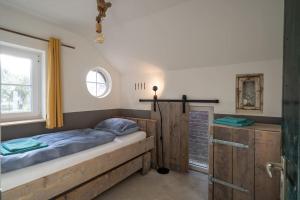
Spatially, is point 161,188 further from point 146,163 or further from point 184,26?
point 184,26

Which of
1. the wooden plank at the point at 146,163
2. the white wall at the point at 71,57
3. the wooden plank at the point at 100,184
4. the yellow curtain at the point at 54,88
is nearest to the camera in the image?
the wooden plank at the point at 100,184

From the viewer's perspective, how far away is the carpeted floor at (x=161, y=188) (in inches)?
81.7

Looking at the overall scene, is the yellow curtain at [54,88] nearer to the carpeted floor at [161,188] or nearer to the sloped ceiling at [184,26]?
the sloped ceiling at [184,26]

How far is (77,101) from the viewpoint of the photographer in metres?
2.70

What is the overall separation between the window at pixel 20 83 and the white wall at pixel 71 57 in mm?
175

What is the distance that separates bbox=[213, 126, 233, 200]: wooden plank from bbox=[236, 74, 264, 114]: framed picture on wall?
61 cm

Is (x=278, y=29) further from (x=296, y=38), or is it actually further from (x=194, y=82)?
(x=296, y=38)

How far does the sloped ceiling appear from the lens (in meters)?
1.72

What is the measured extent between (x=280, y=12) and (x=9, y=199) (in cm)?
281

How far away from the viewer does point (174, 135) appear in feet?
9.22

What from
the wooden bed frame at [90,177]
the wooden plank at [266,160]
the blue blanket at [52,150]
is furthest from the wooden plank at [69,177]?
the wooden plank at [266,160]

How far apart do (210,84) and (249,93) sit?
0.53m

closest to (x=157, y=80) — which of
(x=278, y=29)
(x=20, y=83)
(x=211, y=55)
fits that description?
(x=211, y=55)

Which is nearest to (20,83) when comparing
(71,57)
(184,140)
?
(71,57)
